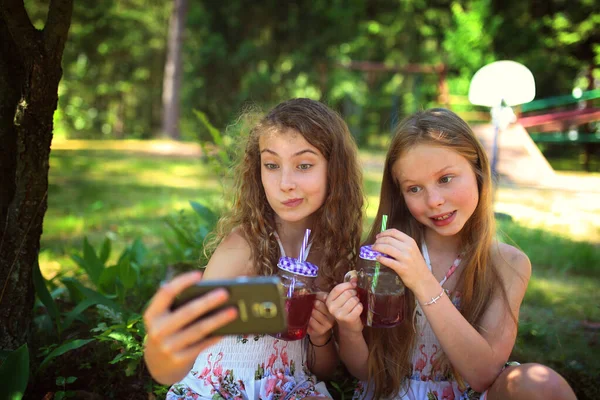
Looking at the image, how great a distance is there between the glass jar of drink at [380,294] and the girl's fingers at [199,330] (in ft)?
2.47

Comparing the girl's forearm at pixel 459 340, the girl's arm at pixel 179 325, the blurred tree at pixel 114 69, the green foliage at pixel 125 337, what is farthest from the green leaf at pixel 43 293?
the blurred tree at pixel 114 69

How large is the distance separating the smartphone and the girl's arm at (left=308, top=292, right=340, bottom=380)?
0.79m

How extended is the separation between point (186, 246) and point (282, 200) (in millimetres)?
1612

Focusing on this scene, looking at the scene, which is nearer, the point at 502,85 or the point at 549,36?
the point at 502,85

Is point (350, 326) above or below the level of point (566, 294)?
above

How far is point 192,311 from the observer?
110 cm

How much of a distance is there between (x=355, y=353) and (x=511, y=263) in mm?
684

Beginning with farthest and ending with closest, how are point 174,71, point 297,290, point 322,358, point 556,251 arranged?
point 174,71, point 556,251, point 322,358, point 297,290

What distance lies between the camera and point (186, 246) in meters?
3.37

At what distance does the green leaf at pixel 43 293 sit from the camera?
218 centimetres

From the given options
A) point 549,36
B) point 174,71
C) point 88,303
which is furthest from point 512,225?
point 549,36

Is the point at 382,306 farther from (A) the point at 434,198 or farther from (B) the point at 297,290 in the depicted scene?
(A) the point at 434,198

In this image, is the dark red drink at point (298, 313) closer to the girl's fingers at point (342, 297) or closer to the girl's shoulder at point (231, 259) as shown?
the girl's fingers at point (342, 297)

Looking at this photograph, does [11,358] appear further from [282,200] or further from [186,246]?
[186,246]
